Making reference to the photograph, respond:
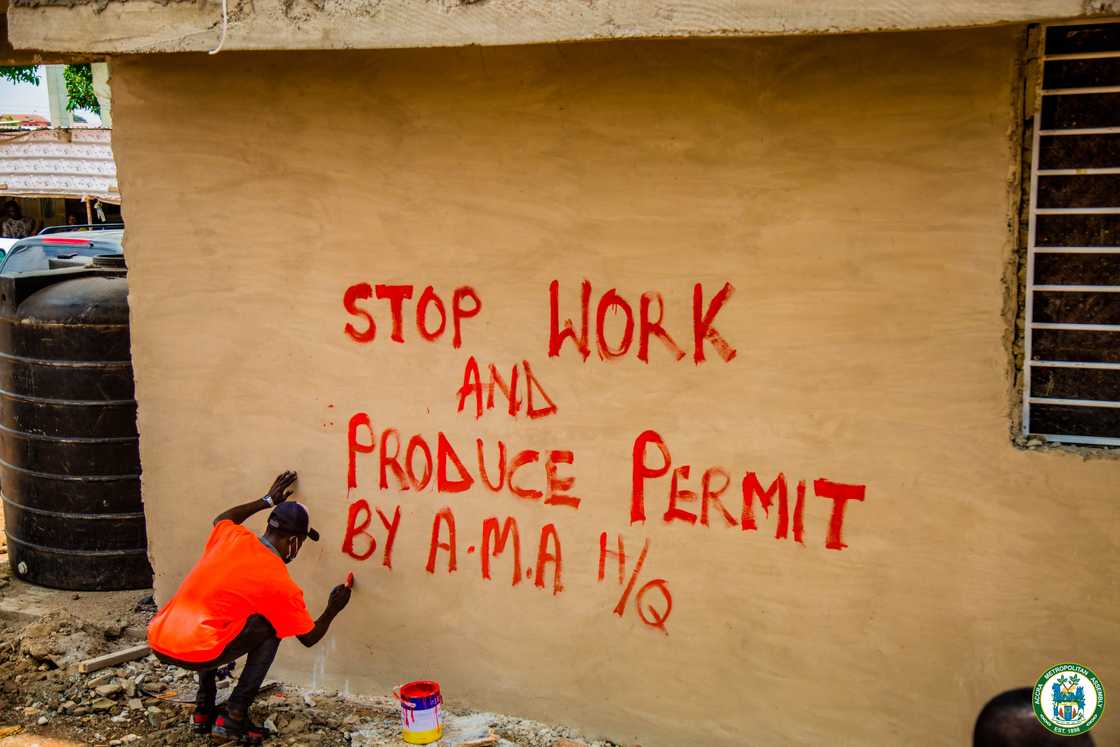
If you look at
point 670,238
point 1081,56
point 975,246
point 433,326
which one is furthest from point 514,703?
point 1081,56

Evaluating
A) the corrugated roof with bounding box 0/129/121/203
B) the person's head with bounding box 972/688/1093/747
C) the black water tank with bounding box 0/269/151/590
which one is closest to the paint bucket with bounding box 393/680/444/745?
the person's head with bounding box 972/688/1093/747

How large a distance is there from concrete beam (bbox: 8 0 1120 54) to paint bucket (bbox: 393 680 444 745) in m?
2.51

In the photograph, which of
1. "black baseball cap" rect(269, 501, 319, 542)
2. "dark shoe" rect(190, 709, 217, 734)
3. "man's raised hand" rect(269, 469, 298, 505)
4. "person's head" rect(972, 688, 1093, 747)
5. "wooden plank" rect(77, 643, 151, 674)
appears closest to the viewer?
"person's head" rect(972, 688, 1093, 747)

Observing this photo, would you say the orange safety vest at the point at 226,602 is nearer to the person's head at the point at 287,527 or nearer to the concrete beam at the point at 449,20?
the person's head at the point at 287,527

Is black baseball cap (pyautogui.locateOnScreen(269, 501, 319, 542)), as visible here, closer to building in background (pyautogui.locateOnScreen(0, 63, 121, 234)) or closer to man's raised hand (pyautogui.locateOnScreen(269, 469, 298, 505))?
man's raised hand (pyautogui.locateOnScreen(269, 469, 298, 505))

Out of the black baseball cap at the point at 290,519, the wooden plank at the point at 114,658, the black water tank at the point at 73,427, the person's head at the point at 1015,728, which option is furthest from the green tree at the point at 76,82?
the person's head at the point at 1015,728

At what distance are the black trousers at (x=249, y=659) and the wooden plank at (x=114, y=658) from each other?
33.0 inches

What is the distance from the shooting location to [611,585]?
4.42m

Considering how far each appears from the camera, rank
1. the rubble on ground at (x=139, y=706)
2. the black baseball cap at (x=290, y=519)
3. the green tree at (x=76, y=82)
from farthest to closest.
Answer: the green tree at (x=76, y=82)
the rubble on ground at (x=139, y=706)
the black baseball cap at (x=290, y=519)

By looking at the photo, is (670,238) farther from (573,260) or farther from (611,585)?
(611,585)

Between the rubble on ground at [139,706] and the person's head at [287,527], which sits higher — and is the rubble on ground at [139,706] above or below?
below

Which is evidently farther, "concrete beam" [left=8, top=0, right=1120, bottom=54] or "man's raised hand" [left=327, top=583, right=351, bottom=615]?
"man's raised hand" [left=327, top=583, right=351, bottom=615]

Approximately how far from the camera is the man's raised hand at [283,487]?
16.1ft

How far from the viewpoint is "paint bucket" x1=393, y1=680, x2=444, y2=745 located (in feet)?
14.8
